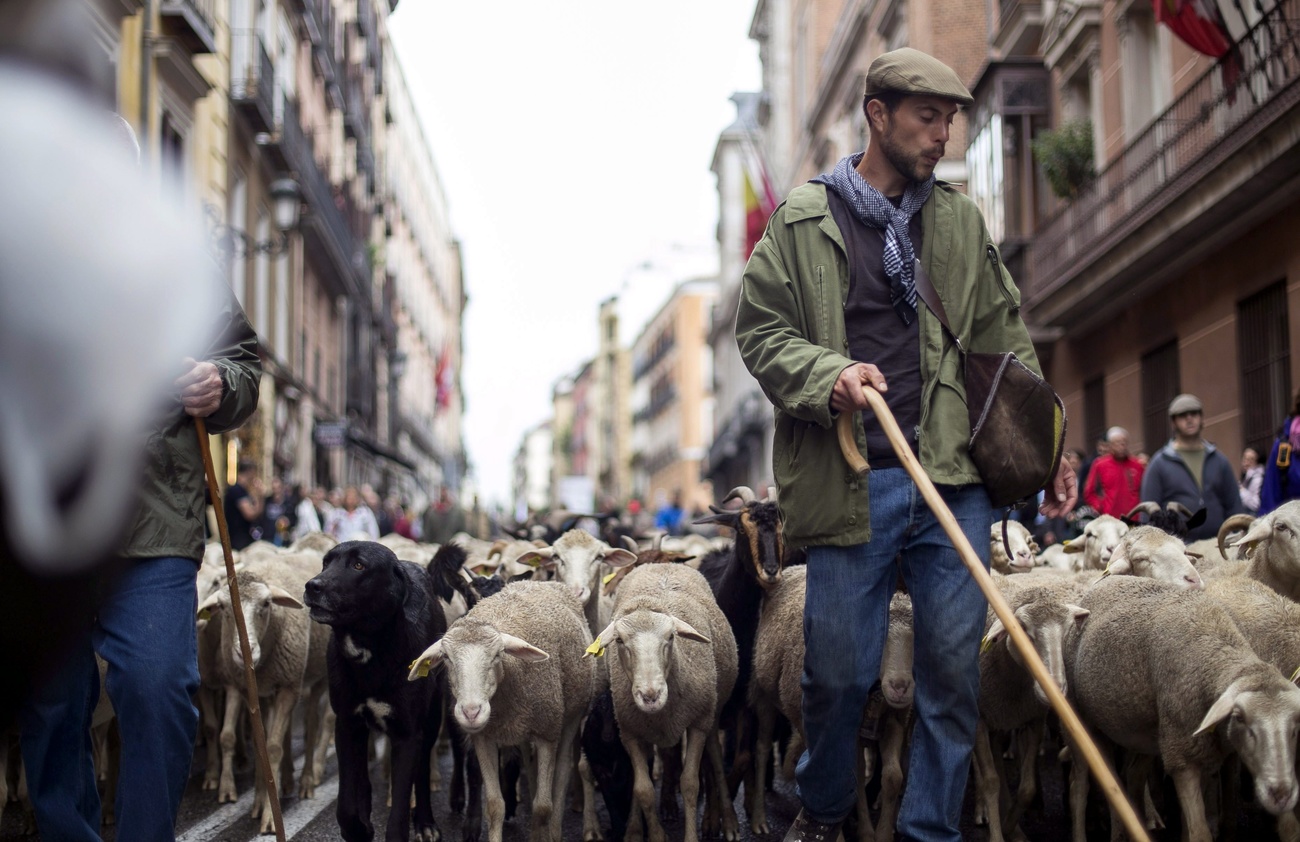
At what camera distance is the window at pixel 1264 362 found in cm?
1477

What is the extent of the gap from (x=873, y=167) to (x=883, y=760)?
107 inches

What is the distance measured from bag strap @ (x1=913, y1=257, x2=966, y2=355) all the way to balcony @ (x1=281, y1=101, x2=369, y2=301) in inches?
841

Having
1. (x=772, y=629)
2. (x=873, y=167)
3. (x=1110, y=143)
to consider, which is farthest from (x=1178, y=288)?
(x=873, y=167)

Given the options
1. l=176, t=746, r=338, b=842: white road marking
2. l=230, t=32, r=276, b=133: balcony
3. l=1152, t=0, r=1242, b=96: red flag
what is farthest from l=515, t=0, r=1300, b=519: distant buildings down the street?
l=230, t=32, r=276, b=133: balcony

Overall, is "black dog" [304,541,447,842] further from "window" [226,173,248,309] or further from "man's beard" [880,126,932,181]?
"window" [226,173,248,309]

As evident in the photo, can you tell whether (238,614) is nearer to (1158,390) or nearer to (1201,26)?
(1201,26)

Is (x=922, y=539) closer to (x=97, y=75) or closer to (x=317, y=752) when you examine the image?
(x=97, y=75)

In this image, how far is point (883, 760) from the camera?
20.1 feet

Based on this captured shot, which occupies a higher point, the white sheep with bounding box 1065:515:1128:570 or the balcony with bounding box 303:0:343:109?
the balcony with bounding box 303:0:343:109

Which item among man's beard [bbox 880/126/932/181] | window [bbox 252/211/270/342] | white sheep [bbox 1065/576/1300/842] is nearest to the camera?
man's beard [bbox 880/126/932/181]

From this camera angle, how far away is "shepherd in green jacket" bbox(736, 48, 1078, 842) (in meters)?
4.11

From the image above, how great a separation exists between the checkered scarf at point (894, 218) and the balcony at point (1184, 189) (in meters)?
9.57

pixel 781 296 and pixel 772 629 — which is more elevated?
pixel 781 296

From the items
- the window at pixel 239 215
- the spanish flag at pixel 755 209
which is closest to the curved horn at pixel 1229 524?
the window at pixel 239 215
